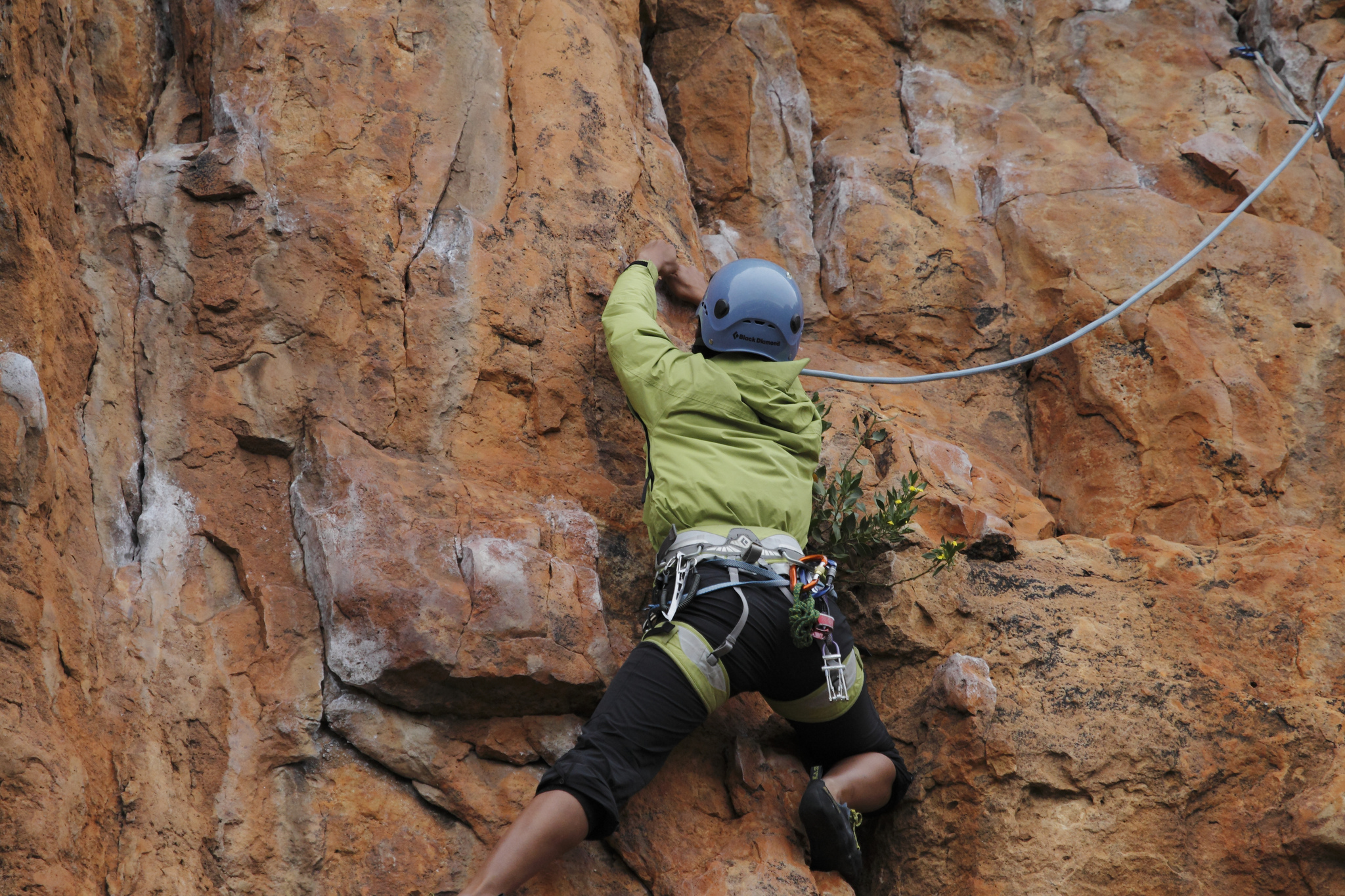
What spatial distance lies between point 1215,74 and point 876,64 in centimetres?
199

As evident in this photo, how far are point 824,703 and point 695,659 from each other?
54 cm

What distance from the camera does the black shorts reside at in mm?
3529

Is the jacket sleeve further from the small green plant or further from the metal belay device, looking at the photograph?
the small green plant

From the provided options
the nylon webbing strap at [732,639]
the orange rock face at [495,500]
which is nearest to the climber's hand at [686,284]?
the orange rock face at [495,500]

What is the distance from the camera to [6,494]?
332 centimetres

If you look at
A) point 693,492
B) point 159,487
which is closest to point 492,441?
point 693,492

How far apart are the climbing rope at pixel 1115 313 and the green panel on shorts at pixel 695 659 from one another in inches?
61.4

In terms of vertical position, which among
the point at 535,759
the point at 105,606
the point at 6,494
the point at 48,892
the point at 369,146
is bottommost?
the point at 535,759

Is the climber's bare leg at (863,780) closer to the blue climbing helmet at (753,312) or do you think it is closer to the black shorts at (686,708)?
the black shorts at (686,708)

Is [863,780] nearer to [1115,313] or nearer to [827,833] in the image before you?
[827,833]

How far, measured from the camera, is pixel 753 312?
427 cm

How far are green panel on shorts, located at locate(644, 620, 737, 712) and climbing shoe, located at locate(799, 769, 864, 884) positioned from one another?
467mm

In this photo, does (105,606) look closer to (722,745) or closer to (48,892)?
(48,892)

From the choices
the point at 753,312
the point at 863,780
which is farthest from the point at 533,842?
the point at 753,312
